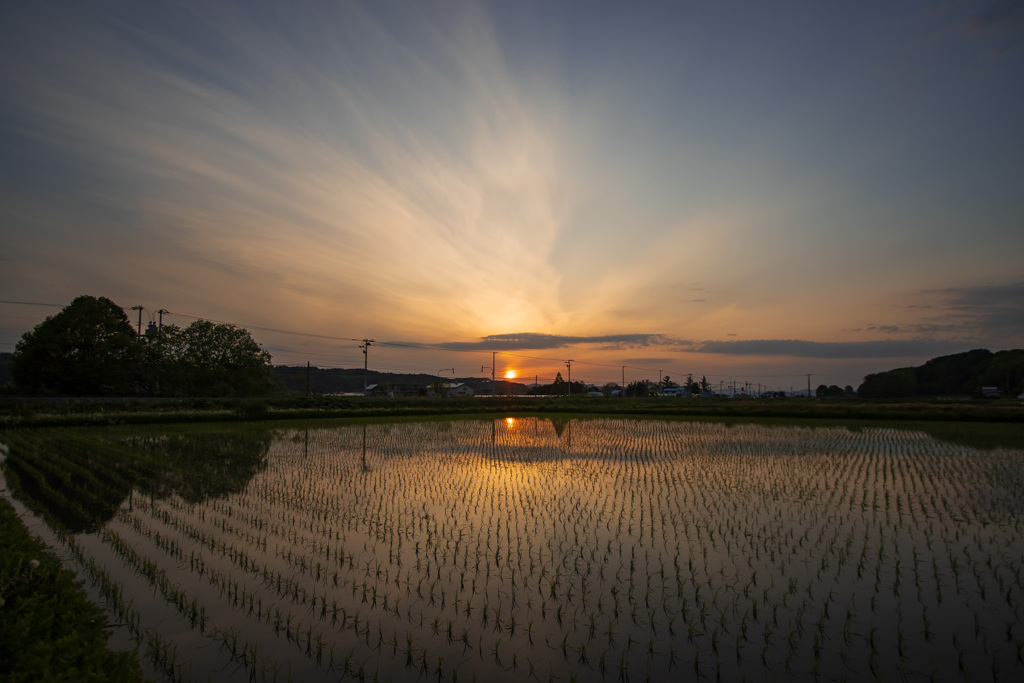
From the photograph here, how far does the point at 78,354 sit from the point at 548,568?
50.4m

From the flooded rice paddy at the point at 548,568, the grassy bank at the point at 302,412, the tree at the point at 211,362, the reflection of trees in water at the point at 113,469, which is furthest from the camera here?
the tree at the point at 211,362

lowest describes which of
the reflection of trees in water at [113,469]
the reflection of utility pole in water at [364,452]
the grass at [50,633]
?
the reflection of utility pole in water at [364,452]

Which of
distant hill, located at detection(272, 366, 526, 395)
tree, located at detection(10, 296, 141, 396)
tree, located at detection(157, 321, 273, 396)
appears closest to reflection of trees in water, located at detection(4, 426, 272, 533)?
tree, located at detection(10, 296, 141, 396)

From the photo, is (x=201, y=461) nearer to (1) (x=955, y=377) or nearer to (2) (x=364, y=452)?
(2) (x=364, y=452)

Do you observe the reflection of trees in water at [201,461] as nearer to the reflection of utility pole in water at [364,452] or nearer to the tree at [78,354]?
Result: the reflection of utility pole in water at [364,452]

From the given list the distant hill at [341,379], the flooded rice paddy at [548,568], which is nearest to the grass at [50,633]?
the flooded rice paddy at [548,568]

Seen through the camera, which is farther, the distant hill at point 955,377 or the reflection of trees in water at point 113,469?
the distant hill at point 955,377

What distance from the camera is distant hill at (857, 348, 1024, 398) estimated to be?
288 feet

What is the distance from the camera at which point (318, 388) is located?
5167 inches

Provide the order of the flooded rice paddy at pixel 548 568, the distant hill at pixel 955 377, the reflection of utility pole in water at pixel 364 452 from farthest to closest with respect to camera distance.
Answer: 1. the distant hill at pixel 955 377
2. the reflection of utility pole in water at pixel 364 452
3. the flooded rice paddy at pixel 548 568

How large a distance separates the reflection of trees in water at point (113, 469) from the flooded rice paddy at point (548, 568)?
0.13 meters

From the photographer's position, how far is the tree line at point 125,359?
4112 centimetres

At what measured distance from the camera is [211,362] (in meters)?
52.0

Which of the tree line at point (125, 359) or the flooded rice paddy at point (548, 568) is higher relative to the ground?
the tree line at point (125, 359)
